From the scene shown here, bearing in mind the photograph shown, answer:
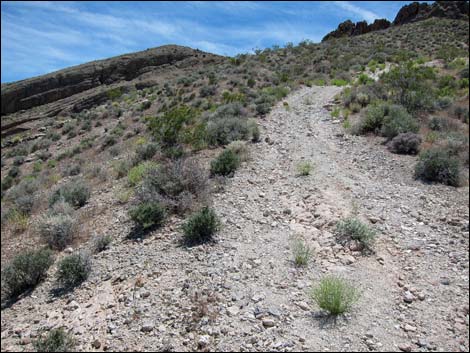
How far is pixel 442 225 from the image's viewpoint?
19.7 ft

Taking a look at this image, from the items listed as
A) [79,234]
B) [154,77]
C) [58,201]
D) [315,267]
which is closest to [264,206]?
[315,267]

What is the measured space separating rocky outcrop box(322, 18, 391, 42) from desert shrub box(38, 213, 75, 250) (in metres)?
41.5

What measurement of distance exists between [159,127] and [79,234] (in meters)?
5.50

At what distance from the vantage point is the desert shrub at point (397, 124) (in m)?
9.77

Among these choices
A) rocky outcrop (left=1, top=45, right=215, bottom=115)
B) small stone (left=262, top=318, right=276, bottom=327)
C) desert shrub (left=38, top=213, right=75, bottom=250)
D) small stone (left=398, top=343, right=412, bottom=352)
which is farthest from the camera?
rocky outcrop (left=1, top=45, right=215, bottom=115)

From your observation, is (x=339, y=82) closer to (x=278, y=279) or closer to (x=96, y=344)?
(x=278, y=279)

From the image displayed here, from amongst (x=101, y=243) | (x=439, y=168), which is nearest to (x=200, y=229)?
(x=101, y=243)

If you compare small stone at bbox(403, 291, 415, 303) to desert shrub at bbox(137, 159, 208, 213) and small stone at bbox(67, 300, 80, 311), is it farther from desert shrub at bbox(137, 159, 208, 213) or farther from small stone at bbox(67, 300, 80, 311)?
small stone at bbox(67, 300, 80, 311)

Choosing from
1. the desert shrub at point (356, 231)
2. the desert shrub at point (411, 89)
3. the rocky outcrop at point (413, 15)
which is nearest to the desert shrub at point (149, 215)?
the desert shrub at point (356, 231)

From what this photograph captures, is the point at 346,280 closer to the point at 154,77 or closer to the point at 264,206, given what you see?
the point at 264,206

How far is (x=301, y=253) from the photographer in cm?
537

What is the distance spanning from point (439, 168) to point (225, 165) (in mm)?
4726

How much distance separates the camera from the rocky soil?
403 cm

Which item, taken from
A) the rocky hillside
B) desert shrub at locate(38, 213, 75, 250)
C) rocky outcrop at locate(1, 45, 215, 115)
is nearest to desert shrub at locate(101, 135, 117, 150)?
the rocky hillside
